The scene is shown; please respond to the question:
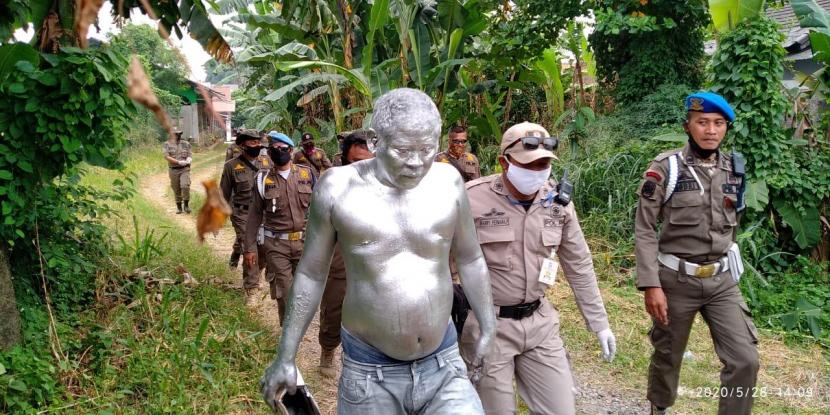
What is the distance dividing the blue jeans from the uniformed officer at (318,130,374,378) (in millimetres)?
2283

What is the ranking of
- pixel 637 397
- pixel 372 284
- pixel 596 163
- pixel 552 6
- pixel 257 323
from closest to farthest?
pixel 372 284
pixel 637 397
pixel 257 323
pixel 596 163
pixel 552 6

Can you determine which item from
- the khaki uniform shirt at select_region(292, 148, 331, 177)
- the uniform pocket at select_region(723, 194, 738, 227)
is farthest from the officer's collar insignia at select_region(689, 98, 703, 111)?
the khaki uniform shirt at select_region(292, 148, 331, 177)

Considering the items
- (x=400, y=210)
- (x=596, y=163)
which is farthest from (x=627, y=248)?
(x=400, y=210)

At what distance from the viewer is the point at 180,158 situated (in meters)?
11.6

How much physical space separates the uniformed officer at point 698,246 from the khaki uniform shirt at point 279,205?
2.82 meters

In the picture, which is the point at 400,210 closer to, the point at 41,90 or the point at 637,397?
the point at 41,90

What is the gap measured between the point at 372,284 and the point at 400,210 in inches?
11.2

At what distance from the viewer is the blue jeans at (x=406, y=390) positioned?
242cm

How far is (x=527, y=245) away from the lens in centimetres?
311

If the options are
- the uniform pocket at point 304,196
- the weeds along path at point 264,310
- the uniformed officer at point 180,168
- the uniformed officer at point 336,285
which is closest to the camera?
the weeds along path at point 264,310

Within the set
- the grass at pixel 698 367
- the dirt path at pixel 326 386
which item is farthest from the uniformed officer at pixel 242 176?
the grass at pixel 698 367

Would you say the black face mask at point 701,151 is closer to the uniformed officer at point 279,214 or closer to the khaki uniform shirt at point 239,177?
the uniformed officer at point 279,214

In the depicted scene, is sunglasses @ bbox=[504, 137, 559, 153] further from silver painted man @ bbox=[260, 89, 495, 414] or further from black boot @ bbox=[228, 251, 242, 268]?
black boot @ bbox=[228, 251, 242, 268]

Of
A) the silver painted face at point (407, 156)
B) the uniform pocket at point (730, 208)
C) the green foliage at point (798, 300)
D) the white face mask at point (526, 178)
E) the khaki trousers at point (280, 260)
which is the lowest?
the green foliage at point (798, 300)
